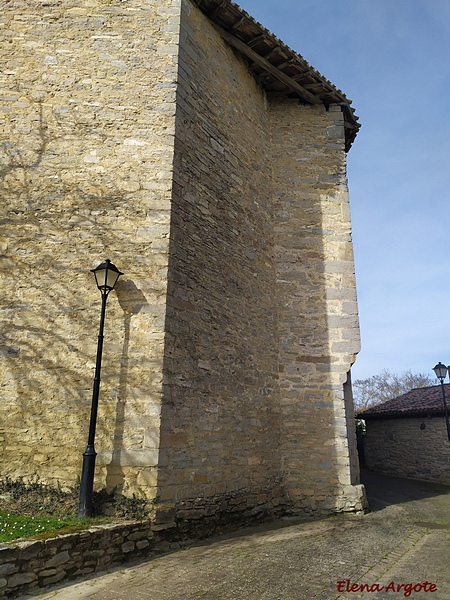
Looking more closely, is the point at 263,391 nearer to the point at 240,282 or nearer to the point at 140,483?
the point at 240,282

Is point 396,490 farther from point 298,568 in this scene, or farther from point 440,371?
point 298,568

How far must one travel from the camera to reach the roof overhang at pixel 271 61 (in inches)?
314

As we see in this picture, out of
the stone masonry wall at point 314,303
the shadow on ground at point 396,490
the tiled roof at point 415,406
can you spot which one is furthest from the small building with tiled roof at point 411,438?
the stone masonry wall at point 314,303

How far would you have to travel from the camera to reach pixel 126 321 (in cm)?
567

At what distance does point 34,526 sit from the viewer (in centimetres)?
431

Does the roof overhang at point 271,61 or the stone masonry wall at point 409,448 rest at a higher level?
the roof overhang at point 271,61

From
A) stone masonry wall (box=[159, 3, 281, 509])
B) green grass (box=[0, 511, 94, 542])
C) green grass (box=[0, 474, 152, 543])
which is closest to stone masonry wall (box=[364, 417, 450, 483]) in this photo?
stone masonry wall (box=[159, 3, 281, 509])

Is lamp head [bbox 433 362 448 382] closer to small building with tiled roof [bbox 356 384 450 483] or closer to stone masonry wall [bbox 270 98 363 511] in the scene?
small building with tiled roof [bbox 356 384 450 483]

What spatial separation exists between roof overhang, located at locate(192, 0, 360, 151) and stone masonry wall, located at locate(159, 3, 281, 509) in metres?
0.24

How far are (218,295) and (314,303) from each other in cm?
248

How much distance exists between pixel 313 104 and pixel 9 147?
663 centimetres

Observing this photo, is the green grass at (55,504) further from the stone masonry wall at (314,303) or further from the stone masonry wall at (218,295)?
the stone masonry wall at (314,303)

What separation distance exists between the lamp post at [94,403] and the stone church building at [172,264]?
31 centimetres

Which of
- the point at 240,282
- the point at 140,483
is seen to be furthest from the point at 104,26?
the point at 140,483
